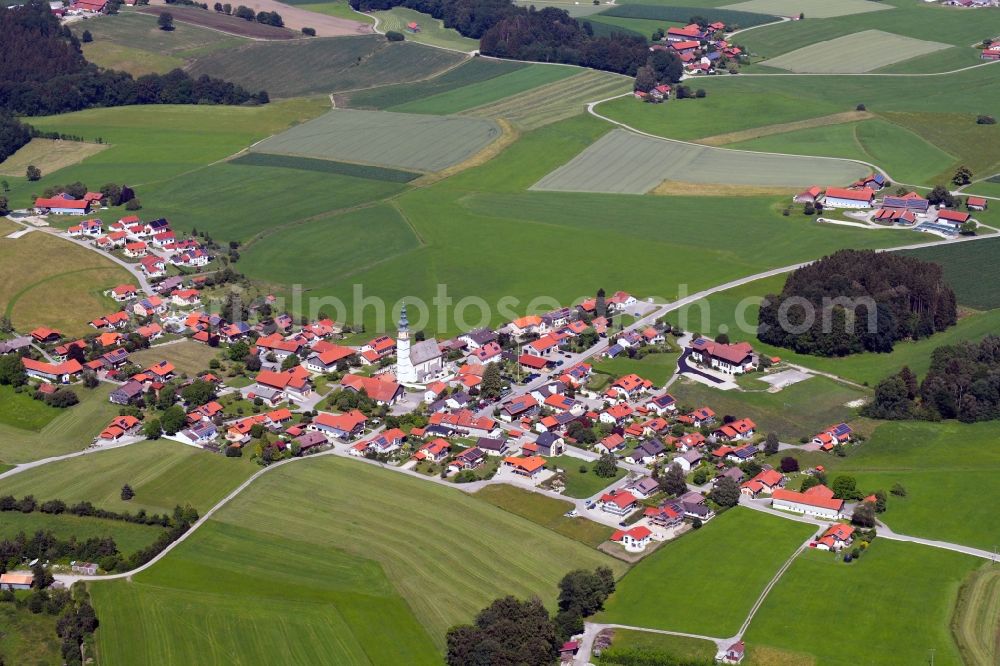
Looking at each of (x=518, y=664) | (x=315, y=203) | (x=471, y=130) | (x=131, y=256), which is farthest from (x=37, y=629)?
(x=471, y=130)

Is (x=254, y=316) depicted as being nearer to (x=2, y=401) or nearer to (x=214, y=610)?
(x=2, y=401)

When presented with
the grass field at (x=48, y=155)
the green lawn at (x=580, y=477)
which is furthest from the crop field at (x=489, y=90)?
the green lawn at (x=580, y=477)

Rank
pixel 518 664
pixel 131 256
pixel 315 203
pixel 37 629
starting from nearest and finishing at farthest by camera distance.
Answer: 1. pixel 518 664
2. pixel 37 629
3. pixel 131 256
4. pixel 315 203

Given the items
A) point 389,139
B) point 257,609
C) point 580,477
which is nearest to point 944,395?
point 580,477

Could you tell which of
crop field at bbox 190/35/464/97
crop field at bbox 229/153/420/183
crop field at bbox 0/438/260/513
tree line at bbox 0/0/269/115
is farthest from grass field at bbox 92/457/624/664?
crop field at bbox 190/35/464/97

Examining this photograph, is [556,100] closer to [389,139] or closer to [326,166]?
[389,139]
